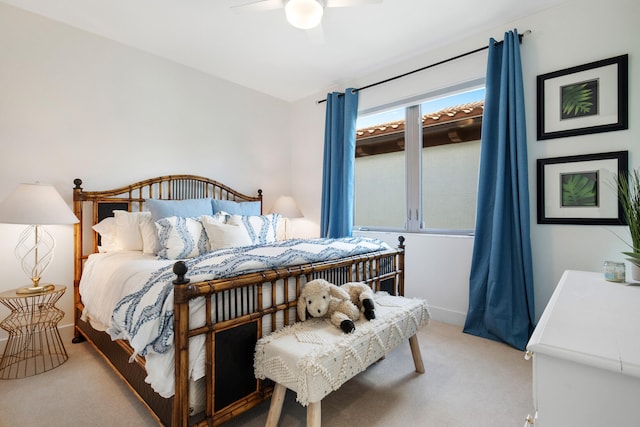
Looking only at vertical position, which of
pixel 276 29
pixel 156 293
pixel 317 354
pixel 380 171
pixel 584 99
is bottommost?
pixel 317 354

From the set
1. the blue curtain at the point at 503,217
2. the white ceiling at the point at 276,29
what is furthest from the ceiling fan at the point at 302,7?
the blue curtain at the point at 503,217

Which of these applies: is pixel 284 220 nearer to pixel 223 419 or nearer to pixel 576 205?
pixel 223 419

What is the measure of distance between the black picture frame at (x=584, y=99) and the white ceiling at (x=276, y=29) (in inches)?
23.0

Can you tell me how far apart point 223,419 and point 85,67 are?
119 inches

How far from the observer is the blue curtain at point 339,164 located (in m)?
3.64

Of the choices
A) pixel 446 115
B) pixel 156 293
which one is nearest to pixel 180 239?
pixel 156 293

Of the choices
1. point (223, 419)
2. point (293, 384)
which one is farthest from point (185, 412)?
point (293, 384)

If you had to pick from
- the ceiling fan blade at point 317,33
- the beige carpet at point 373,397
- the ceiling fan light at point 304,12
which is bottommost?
the beige carpet at point 373,397

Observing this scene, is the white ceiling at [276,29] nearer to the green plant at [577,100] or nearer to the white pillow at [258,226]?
the green plant at [577,100]

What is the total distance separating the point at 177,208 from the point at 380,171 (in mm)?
2294

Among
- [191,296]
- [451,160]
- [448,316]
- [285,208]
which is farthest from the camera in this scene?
[285,208]

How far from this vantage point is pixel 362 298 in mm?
1794

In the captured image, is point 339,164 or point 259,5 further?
point 339,164

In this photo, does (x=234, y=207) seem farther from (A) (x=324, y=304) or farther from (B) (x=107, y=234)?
(A) (x=324, y=304)
